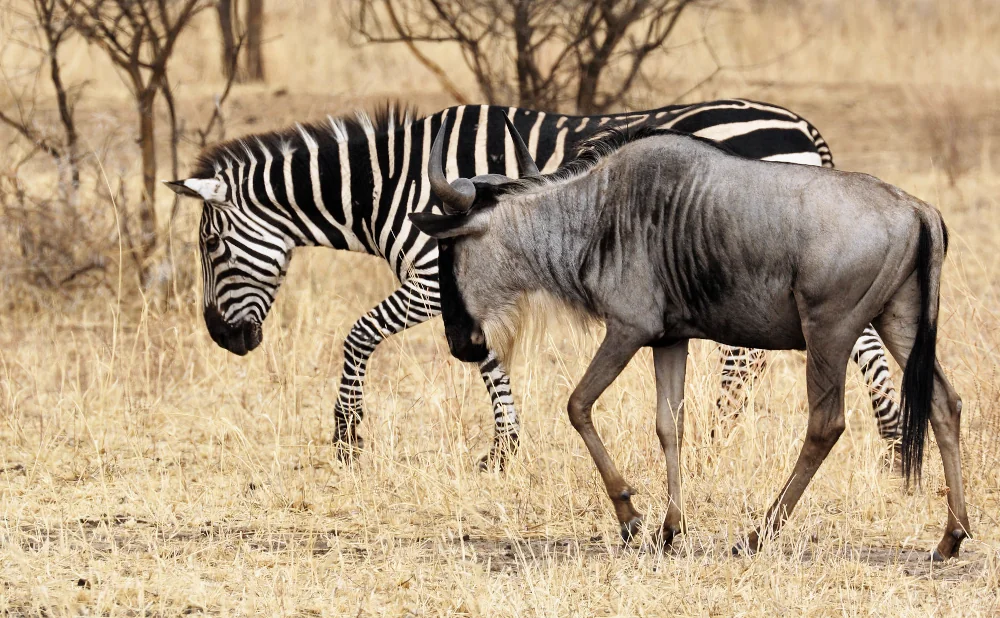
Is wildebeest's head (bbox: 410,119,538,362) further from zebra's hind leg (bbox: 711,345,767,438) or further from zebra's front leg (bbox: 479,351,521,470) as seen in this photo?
zebra's hind leg (bbox: 711,345,767,438)

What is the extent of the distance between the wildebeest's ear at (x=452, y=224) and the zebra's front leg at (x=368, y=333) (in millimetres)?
1336

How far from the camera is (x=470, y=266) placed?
4691 millimetres

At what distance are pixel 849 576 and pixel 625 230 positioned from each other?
1394 millimetres

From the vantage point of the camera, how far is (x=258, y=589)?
4109mm

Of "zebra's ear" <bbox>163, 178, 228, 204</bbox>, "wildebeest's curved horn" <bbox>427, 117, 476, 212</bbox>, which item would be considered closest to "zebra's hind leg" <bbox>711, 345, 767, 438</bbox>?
"wildebeest's curved horn" <bbox>427, 117, 476, 212</bbox>

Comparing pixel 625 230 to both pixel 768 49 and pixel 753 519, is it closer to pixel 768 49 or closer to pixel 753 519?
pixel 753 519

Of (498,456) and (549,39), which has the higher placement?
(549,39)

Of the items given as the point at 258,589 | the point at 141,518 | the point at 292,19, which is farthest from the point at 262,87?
the point at 258,589

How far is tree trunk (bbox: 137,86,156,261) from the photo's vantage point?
8.18 metres

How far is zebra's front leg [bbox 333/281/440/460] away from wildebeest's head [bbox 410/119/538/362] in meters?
1.15

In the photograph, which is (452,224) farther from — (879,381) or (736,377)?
(879,381)

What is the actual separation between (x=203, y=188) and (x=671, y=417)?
276 centimetres

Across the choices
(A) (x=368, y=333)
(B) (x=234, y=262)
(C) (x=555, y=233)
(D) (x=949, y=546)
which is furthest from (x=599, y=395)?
(B) (x=234, y=262)

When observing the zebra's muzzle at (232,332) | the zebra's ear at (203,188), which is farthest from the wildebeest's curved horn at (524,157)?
the zebra's muzzle at (232,332)
